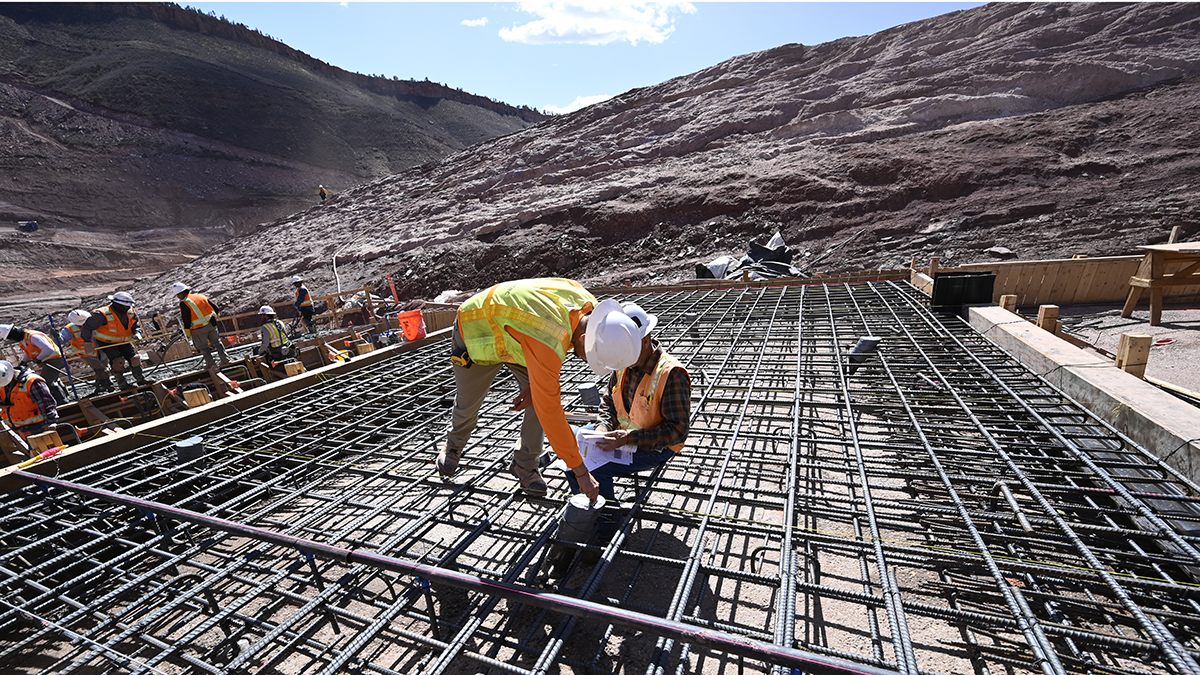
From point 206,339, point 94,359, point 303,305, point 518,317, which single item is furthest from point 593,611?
point 303,305

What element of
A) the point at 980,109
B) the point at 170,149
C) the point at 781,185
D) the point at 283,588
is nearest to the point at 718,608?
the point at 283,588

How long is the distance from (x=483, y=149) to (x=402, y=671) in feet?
106

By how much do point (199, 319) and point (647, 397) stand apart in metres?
7.75

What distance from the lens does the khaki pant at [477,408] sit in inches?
117

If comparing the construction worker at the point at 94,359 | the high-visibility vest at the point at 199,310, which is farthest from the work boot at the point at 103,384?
the high-visibility vest at the point at 199,310

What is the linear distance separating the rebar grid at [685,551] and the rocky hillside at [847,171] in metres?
11.9

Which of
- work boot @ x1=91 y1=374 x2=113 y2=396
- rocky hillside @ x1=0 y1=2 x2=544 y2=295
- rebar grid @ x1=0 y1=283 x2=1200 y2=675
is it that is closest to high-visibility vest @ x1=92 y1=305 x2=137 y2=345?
work boot @ x1=91 y1=374 x2=113 y2=396

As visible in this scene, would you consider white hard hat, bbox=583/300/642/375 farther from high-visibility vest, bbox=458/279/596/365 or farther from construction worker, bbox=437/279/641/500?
high-visibility vest, bbox=458/279/596/365

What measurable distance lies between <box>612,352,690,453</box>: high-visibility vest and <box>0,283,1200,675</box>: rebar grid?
1.74ft

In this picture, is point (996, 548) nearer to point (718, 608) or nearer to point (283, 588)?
point (718, 608)

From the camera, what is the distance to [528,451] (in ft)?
9.99

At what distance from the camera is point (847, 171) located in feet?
55.9

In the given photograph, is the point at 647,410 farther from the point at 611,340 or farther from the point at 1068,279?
the point at 1068,279

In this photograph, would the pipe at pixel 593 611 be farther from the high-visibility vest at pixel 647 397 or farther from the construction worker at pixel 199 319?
the construction worker at pixel 199 319
